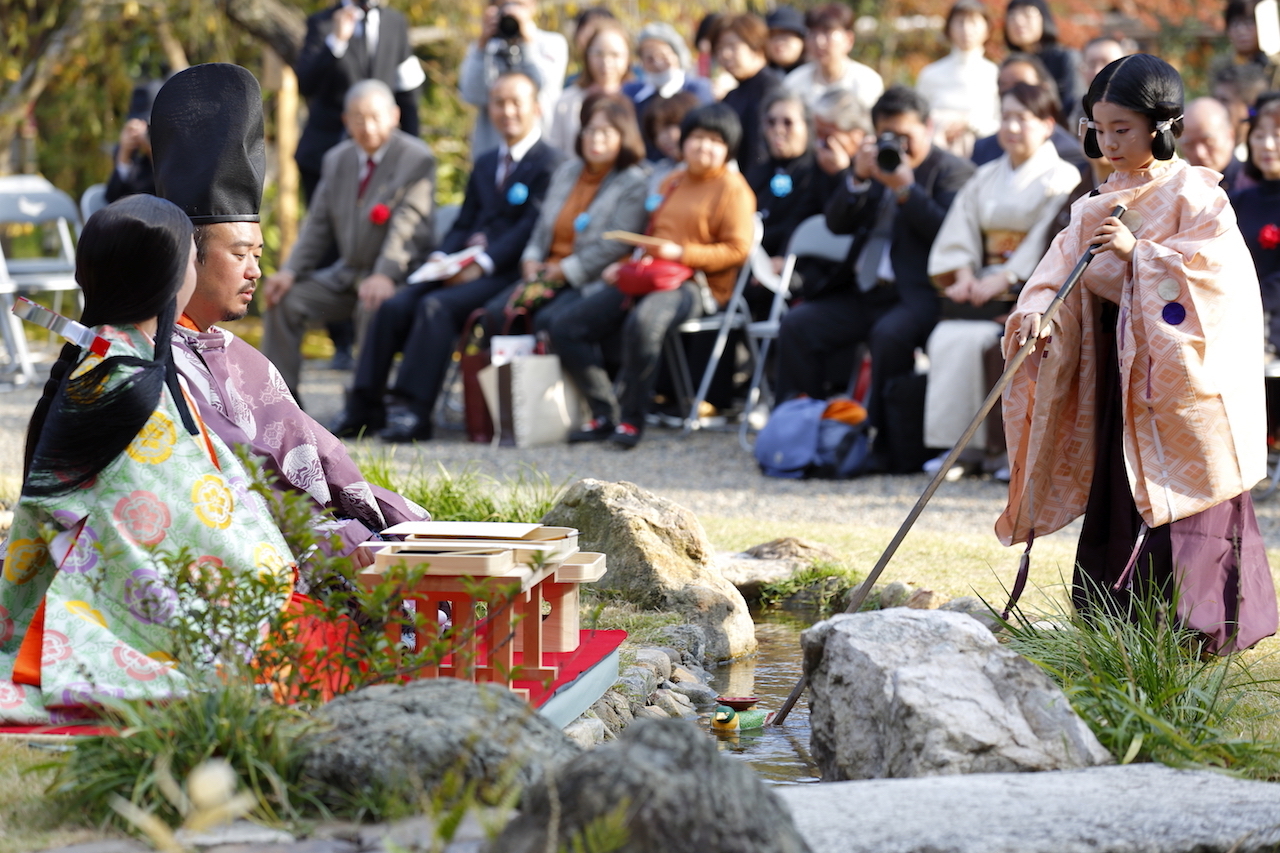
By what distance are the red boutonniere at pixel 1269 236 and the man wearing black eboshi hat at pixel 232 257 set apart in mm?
5128

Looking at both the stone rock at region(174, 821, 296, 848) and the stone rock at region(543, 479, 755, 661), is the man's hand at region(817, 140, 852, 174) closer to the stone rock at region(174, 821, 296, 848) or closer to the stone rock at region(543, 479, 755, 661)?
the stone rock at region(543, 479, 755, 661)

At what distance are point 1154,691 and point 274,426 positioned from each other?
2125 millimetres

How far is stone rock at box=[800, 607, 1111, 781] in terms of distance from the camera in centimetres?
297

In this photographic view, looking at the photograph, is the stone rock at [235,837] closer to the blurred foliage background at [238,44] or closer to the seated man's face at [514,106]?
the seated man's face at [514,106]

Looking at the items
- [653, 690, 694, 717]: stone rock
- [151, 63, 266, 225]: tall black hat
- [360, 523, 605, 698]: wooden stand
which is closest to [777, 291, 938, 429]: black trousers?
[653, 690, 694, 717]: stone rock

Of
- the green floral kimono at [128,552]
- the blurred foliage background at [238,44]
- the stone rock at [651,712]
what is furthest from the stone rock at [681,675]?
the blurred foliage background at [238,44]

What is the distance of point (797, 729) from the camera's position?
3.93 m

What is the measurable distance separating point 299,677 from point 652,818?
992 millimetres

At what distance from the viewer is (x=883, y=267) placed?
796cm

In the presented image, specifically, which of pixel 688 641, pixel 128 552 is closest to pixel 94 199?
pixel 688 641

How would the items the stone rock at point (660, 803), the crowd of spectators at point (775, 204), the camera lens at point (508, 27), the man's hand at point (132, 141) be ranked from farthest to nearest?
1. the man's hand at point (132, 141)
2. the camera lens at point (508, 27)
3. the crowd of spectators at point (775, 204)
4. the stone rock at point (660, 803)

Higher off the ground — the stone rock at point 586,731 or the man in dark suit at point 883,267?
the man in dark suit at point 883,267

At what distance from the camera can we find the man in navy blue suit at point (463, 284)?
28.9 ft

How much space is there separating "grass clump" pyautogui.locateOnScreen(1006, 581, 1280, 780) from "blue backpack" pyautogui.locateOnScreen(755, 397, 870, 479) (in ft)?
12.1
